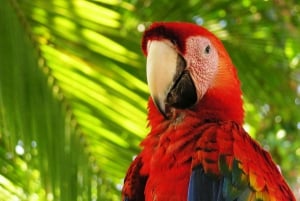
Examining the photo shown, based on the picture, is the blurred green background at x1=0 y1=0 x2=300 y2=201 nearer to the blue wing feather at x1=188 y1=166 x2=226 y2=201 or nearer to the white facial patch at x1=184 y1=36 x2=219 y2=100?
the white facial patch at x1=184 y1=36 x2=219 y2=100

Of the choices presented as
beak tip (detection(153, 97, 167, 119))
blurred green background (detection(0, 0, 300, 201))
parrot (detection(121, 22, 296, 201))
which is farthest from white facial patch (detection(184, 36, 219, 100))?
blurred green background (detection(0, 0, 300, 201))

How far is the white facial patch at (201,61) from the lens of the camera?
64.7 inches

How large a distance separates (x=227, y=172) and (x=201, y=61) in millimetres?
337

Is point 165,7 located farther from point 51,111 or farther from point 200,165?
point 200,165

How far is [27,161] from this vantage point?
5.62ft

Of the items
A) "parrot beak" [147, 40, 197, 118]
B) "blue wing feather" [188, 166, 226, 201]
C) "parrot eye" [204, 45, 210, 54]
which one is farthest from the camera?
"parrot eye" [204, 45, 210, 54]

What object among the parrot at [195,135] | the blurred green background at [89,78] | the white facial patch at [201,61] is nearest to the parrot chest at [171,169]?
the parrot at [195,135]

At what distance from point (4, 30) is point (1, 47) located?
0.15ft

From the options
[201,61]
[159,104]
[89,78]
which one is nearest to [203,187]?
[159,104]

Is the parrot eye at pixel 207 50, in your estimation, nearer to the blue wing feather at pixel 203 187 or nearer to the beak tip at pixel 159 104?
the beak tip at pixel 159 104

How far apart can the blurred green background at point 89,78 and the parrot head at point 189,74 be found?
0.20 meters

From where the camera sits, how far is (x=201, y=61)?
5.49 ft

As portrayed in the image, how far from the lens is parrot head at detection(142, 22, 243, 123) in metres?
1.57

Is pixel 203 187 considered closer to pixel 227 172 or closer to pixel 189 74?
pixel 227 172
